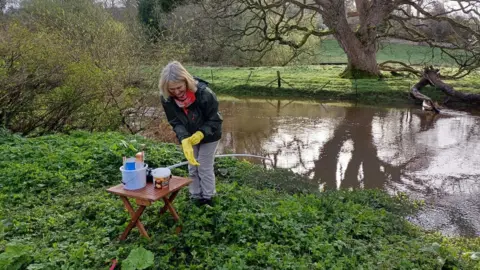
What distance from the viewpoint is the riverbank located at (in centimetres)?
1856

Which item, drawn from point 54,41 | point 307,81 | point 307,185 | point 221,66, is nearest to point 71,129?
point 54,41

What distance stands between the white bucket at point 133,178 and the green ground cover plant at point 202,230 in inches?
23.6

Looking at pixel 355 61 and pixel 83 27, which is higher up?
pixel 83 27

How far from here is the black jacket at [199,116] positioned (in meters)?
4.14

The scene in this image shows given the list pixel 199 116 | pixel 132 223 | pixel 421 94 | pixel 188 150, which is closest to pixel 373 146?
pixel 421 94

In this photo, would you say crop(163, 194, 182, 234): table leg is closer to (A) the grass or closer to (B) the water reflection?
(B) the water reflection

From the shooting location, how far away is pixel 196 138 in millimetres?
4039

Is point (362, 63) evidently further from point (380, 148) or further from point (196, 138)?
point (196, 138)

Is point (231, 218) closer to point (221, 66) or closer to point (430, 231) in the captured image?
point (430, 231)

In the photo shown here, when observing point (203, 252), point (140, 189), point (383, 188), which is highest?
point (140, 189)

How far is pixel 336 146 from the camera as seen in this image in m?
11.4

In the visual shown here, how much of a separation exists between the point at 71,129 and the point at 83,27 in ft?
13.2

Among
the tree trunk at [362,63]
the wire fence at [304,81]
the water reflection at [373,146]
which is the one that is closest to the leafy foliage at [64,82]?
the water reflection at [373,146]

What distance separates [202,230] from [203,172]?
67 centimetres
